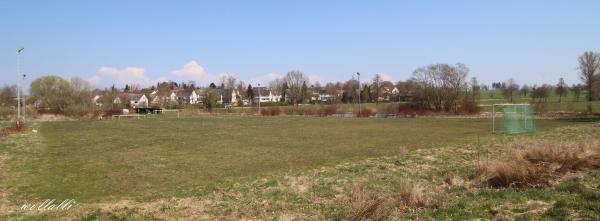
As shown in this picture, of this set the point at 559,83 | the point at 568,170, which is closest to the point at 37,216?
the point at 568,170

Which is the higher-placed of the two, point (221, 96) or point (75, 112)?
point (221, 96)

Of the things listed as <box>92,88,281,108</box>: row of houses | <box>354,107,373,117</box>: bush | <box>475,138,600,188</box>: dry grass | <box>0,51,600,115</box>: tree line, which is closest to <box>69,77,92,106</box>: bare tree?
<box>0,51,600,115</box>: tree line

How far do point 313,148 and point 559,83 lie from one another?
77.9 m

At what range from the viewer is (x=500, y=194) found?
8.02 metres

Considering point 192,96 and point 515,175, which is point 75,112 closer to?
point 515,175

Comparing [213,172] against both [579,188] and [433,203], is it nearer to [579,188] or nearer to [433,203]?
[433,203]

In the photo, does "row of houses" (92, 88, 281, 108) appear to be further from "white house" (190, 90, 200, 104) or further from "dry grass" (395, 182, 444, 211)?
"dry grass" (395, 182, 444, 211)

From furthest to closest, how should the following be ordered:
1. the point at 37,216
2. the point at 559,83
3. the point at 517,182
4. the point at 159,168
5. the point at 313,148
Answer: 1. the point at 559,83
2. the point at 313,148
3. the point at 159,168
4. the point at 517,182
5. the point at 37,216

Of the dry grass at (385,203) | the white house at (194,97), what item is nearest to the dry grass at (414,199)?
the dry grass at (385,203)

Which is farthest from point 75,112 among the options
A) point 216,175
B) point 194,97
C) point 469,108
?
point 194,97

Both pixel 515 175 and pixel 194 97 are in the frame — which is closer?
pixel 515 175

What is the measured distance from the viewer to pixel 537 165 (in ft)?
30.5

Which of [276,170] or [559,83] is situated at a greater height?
[559,83]

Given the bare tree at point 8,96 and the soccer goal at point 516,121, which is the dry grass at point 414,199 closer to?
the soccer goal at point 516,121
